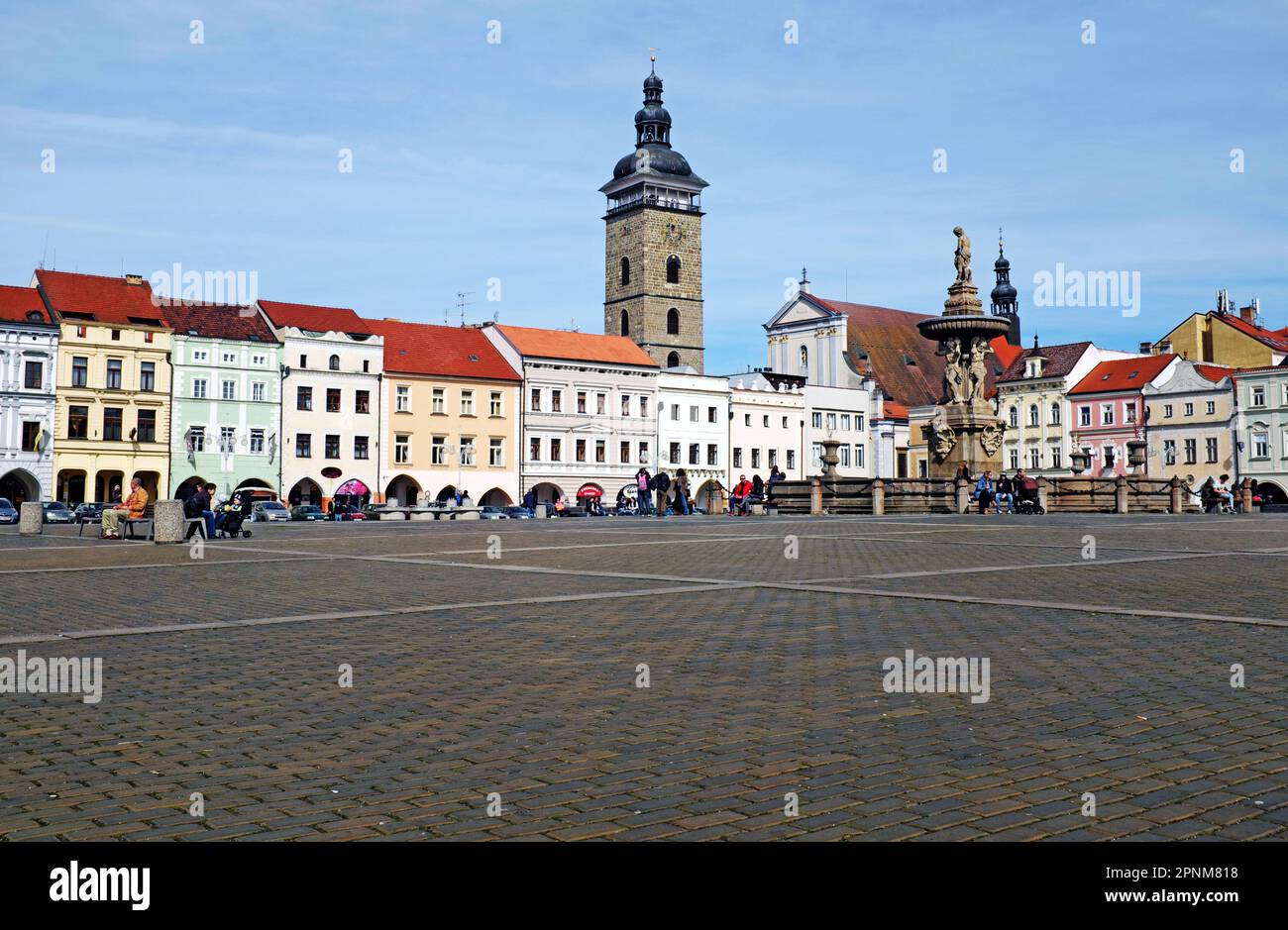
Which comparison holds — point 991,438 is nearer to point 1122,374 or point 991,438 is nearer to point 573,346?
point 573,346

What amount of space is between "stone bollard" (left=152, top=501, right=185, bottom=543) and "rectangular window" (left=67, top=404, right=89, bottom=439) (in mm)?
43160

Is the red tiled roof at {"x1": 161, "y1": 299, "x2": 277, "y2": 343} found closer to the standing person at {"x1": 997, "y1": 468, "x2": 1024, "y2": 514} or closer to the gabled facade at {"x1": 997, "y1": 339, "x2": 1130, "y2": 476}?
the standing person at {"x1": 997, "y1": 468, "x2": 1024, "y2": 514}

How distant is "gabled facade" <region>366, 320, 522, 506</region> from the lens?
228 feet

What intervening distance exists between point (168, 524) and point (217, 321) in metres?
47.5

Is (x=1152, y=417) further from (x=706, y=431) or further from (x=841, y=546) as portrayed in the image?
(x=841, y=546)

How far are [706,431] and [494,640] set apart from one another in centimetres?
7560

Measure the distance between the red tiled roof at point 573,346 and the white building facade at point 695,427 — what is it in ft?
8.77

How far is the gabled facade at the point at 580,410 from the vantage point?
245ft

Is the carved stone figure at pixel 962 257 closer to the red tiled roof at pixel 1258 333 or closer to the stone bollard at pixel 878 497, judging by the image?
the stone bollard at pixel 878 497

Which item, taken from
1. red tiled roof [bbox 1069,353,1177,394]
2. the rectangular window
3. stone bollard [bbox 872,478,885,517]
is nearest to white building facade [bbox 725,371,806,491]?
red tiled roof [bbox 1069,353,1177,394]

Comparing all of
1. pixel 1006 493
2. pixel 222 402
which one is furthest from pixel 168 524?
pixel 222 402

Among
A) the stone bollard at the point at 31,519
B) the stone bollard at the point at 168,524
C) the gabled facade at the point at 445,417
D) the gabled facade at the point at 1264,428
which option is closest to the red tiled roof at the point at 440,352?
the gabled facade at the point at 445,417

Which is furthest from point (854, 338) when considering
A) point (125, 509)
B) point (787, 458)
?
point (125, 509)

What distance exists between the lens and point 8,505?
4903cm
